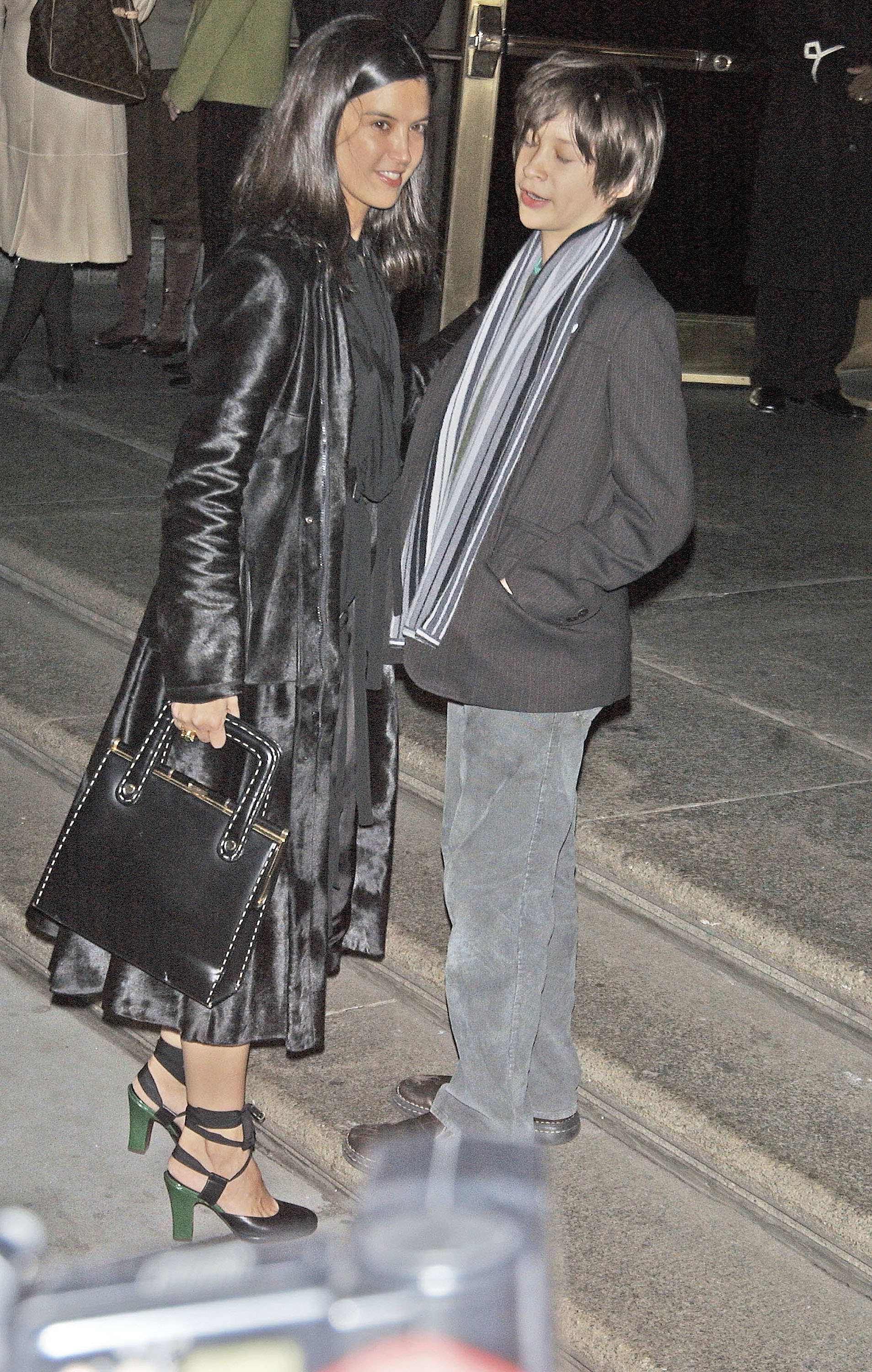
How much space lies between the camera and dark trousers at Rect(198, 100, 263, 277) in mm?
6859

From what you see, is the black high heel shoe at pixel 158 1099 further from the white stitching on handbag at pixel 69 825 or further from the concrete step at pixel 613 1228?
the white stitching on handbag at pixel 69 825

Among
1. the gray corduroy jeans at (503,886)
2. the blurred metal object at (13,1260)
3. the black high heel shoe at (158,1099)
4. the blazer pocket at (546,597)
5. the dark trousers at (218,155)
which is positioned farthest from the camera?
the dark trousers at (218,155)

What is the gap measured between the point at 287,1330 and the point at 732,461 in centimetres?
651

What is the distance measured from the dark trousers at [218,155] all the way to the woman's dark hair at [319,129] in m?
4.26

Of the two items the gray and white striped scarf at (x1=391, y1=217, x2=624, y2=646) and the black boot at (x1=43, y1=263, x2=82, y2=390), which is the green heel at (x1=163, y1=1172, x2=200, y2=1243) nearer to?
the gray and white striped scarf at (x1=391, y1=217, x2=624, y2=646)

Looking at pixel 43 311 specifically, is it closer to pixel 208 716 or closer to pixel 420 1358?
pixel 208 716

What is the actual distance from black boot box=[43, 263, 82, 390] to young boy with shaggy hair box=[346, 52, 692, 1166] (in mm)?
4913

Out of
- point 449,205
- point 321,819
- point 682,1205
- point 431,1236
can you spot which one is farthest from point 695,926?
point 449,205

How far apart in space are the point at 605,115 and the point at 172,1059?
181 cm

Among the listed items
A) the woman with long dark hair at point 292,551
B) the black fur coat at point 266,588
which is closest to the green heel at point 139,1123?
the woman with long dark hair at point 292,551

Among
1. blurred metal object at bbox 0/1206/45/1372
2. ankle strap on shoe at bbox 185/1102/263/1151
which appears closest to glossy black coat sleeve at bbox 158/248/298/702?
ankle strap on shoe at bbox 185/1102/263/1151

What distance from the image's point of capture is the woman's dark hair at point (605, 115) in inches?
97.3

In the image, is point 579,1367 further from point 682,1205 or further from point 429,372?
point 429,372

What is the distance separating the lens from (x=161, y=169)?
836cm
